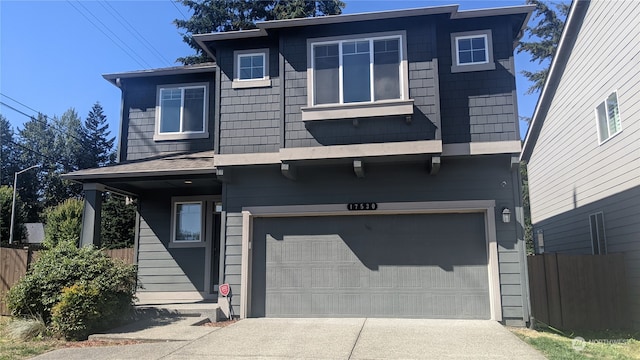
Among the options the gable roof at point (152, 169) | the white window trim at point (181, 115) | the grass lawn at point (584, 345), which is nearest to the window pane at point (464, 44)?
the grass lawn at point (584, 345)

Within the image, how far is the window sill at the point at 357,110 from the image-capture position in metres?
8.58

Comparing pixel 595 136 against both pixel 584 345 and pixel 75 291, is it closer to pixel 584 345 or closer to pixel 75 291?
pixel 584 345

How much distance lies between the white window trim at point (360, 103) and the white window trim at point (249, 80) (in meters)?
1.02

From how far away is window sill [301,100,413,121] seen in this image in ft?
28.1

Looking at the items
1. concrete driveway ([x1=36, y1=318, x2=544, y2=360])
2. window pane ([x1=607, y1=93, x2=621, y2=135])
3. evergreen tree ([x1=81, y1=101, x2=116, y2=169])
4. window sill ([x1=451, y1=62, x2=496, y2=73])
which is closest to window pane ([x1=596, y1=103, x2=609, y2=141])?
window pane ([x1=607, y1=93, x2=621, y2=135])

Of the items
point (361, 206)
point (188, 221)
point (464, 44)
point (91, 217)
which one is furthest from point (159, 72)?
point (464, 44)

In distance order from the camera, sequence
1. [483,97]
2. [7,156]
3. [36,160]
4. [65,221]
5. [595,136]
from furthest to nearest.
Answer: [36,160]
[7,156]
[65,221]
[595,136]
[483,97]

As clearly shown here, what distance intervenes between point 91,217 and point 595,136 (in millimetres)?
11625

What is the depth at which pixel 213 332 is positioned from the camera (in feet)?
26.1

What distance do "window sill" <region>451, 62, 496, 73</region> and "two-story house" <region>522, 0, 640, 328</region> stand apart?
9.11 feet

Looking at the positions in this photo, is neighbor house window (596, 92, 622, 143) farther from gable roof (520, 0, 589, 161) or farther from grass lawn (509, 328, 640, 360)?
grass lawn (509, 328, 640, 360)

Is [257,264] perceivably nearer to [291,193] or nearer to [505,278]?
[291,193]

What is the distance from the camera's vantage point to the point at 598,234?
1112 cm

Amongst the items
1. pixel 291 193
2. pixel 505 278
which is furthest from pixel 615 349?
pixel 291 193
